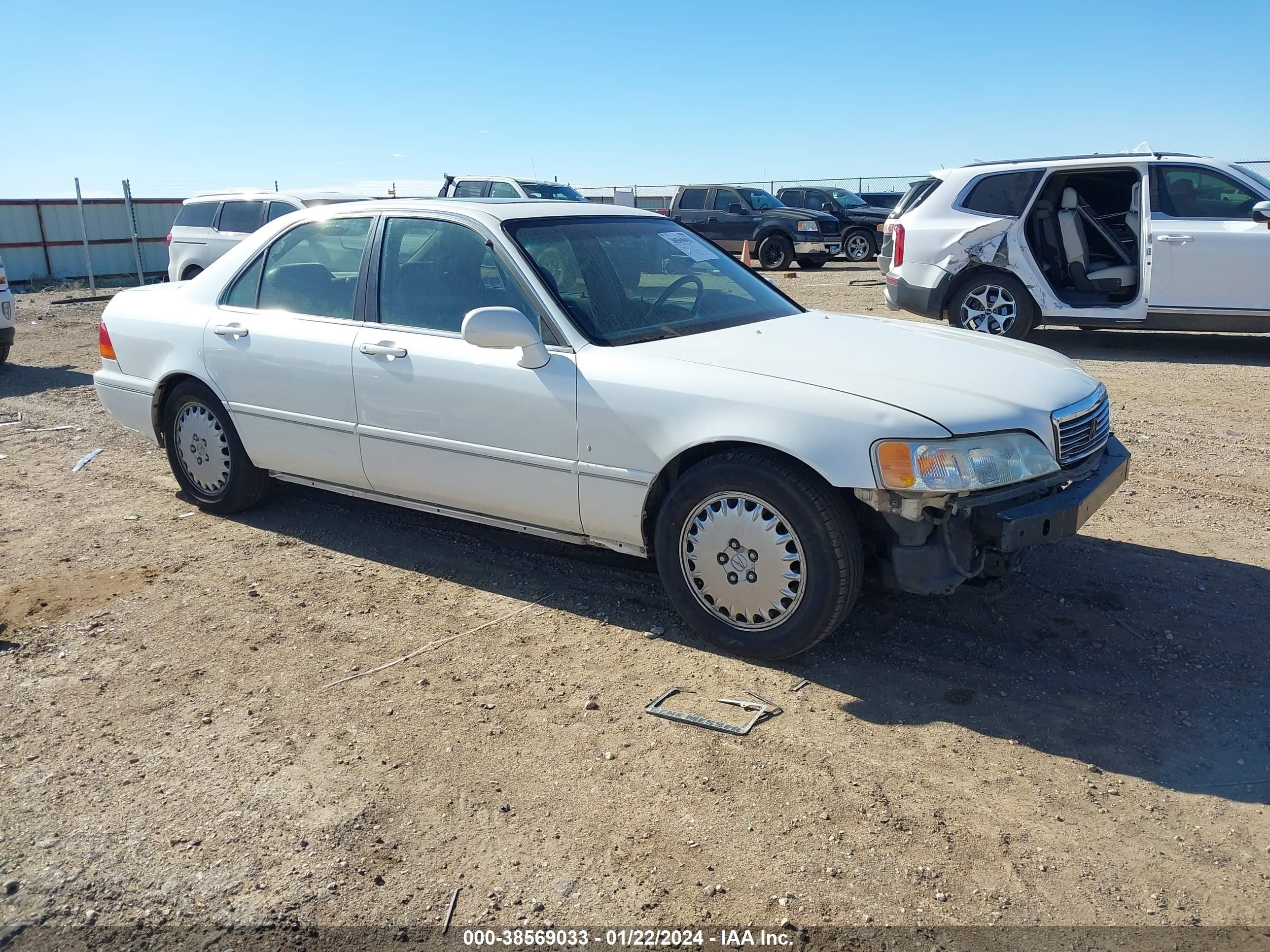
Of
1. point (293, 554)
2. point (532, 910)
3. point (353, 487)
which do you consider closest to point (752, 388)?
point (532, 910)

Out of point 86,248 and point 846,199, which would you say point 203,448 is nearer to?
point 86,248

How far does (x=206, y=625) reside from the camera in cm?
442

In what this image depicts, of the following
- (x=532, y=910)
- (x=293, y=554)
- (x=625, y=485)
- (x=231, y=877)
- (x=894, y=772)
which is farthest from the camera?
(x=293, y=554)

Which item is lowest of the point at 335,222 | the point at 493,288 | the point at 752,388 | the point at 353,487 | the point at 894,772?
the point at 894,772

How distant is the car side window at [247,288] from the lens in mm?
5359

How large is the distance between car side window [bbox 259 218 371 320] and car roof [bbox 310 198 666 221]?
0.08 meters

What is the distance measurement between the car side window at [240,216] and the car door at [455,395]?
1070cm

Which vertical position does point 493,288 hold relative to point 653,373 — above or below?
above

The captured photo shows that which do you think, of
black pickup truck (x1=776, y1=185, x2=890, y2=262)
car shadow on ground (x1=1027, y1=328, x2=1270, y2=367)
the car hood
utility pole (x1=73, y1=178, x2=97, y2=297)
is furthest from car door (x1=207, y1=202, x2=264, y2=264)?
black pickup truck (x1=776, y1=185, x2=890, y2=262)

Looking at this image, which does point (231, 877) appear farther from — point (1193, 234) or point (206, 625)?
point (1193, 234)

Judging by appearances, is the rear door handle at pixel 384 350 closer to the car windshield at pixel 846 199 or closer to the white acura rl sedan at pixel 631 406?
the white acura rl sedan at pixel 631 406

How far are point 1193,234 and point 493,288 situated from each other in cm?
752

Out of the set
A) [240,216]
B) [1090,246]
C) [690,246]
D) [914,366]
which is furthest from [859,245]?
[914,366]

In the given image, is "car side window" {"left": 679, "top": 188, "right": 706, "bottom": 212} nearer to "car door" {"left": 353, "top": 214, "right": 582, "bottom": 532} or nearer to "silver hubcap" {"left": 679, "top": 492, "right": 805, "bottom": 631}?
"car door" {"left": 353, "top": 214, "right": 582, "bottom": 532}
